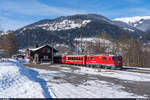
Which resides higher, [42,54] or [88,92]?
[42,54]

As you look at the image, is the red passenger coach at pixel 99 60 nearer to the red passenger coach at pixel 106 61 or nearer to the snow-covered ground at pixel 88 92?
the red passenger coach at pixel 106 61

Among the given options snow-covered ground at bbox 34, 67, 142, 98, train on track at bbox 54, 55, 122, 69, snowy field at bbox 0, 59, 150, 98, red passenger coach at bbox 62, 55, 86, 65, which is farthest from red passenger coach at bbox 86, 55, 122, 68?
snow-covered ground at bbox 34, 67, 142, 98

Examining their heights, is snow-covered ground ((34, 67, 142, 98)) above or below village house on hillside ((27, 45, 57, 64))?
below

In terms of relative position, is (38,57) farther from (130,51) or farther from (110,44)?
(130,51)

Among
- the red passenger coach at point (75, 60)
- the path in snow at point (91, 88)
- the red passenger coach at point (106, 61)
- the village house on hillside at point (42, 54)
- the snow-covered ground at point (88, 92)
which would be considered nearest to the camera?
the snow-covered ground at point (88, 92)

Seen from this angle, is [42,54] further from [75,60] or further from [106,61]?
[106,61]

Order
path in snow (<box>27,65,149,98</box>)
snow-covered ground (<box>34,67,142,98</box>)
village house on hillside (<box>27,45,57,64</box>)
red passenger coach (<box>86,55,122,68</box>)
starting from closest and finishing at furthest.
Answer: snow-covered ground (<box>34,67,142,98</box>) < path in snow (<box>27,65,149,98</box>) < red passenger coach (<box>86,55,122,68</box>) < village house on hillside (<box>27,45,57,64</box>)

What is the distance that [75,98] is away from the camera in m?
10.3

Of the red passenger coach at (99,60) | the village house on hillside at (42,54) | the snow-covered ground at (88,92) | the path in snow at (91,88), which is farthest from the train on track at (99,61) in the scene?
the snow-covered ground at (88,92)

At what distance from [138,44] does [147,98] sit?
137 ft

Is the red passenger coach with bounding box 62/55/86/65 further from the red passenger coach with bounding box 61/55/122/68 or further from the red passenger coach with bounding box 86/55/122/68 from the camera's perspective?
the red passenger coach with bounding box 86/55/122/68

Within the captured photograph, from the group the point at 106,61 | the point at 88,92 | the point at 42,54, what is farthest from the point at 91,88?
the point at 42,54

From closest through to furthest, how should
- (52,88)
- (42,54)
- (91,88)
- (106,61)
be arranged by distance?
(52,88), (91,88), (106,61), (42,54)

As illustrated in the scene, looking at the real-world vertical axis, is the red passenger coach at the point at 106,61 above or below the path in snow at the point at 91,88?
above
